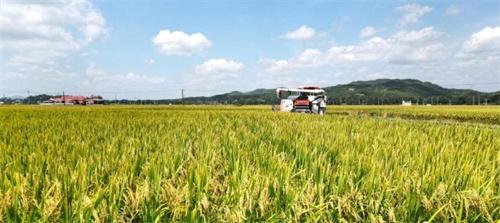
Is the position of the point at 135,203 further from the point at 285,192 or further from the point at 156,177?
the point at 285,192

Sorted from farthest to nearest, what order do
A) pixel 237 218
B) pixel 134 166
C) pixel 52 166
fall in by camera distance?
pixel 52 166, pixel 134 166, pixel 237 218

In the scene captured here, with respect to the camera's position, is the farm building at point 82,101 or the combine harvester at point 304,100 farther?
the farm building at point 82,101

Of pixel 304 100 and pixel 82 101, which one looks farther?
pixel 82 101

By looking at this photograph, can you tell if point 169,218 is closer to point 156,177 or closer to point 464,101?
point 156,177

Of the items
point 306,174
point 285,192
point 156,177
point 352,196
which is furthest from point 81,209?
point 306,174

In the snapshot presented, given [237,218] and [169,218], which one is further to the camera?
[169,218]

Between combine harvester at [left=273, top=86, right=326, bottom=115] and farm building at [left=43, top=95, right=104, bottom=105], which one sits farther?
farm building at [left=43, top=95, right=104, bottom=105]

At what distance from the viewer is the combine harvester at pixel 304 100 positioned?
30297 millimetres

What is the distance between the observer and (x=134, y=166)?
326 centimetres

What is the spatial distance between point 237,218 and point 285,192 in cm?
62

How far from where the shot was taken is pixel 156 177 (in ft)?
9.22

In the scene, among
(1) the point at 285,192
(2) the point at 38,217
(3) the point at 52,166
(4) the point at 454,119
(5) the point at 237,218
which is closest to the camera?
(5) the point at 237,218

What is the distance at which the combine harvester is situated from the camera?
30.3 meters

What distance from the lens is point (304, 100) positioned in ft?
103
